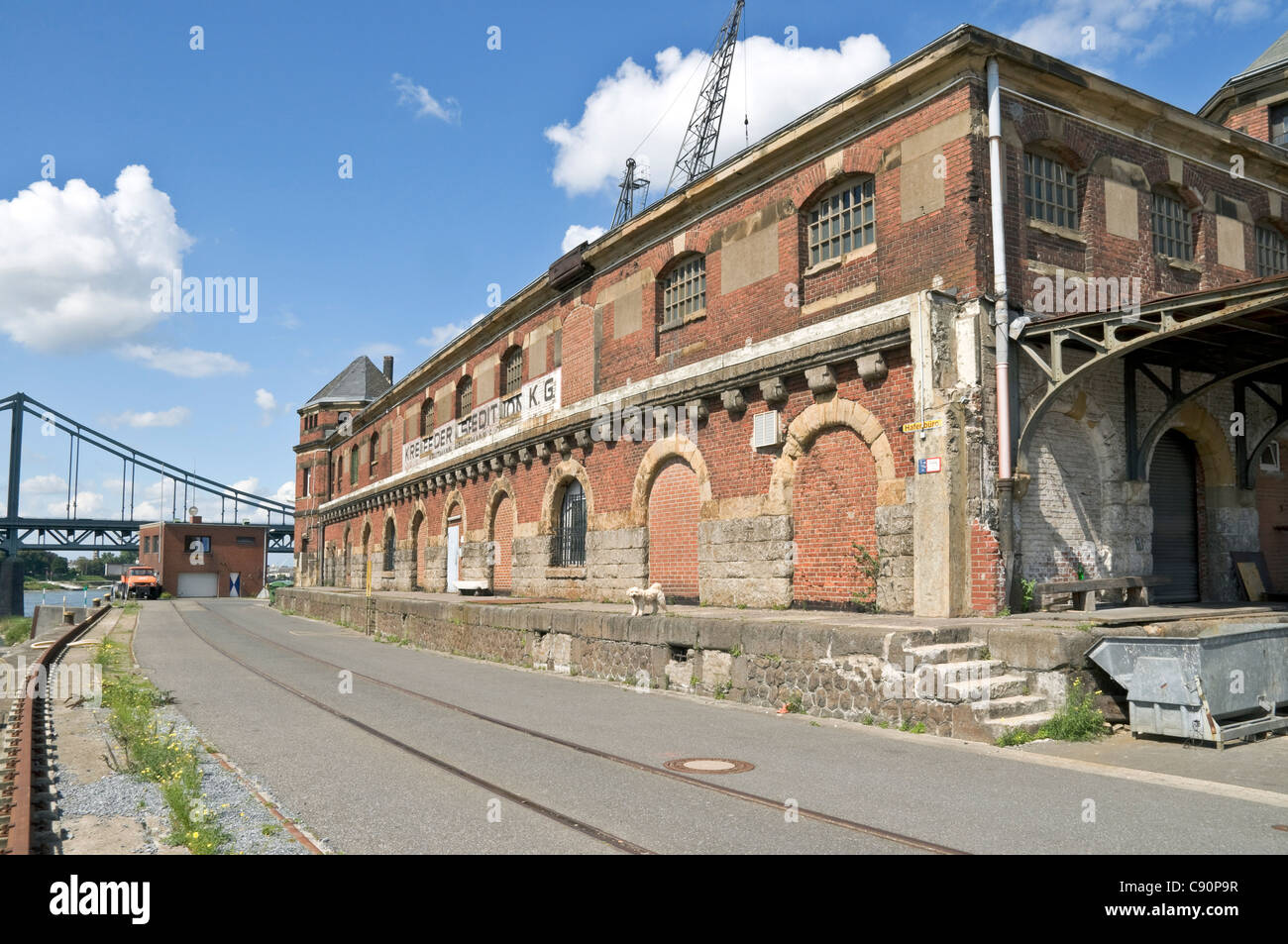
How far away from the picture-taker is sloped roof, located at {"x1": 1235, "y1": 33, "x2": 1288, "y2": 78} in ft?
71.0

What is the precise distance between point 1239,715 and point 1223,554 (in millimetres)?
6793

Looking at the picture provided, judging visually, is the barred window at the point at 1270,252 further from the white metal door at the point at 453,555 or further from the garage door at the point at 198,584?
the garage door at the point at 198,584

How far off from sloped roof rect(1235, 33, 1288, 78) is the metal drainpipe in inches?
591

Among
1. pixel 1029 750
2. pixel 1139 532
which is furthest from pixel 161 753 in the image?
pixel 1139 532

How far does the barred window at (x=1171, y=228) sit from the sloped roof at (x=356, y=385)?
139ft

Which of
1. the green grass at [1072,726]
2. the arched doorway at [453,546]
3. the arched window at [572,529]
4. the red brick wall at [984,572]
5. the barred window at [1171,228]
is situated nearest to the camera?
the green grass at [1072,726]

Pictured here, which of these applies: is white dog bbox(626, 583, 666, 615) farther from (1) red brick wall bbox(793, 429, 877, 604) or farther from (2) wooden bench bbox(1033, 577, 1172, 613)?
(2) wooden bench bbox(1033, 577, 1172, 613)

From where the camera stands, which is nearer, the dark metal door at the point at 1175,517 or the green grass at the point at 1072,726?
the green grass at the point at 1072,726

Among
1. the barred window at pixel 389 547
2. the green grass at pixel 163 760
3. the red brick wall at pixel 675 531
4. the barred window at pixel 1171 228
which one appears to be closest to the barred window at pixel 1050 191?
the barred window at pixel 1171 228

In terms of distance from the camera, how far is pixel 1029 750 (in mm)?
8008

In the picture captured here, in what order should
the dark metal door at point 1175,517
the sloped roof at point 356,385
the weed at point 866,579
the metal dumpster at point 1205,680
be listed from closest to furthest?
the metal dumpster at point 1205,680, the weed at point 866,579, the dark metal door at point 1175,517, the sloped roof at point 356,385

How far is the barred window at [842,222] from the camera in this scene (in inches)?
520

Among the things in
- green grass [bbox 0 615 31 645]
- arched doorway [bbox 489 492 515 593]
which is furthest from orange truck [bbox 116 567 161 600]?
arched doorway [bbox 489 492 515 593]

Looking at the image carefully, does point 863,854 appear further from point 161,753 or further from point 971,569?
point 971,569
